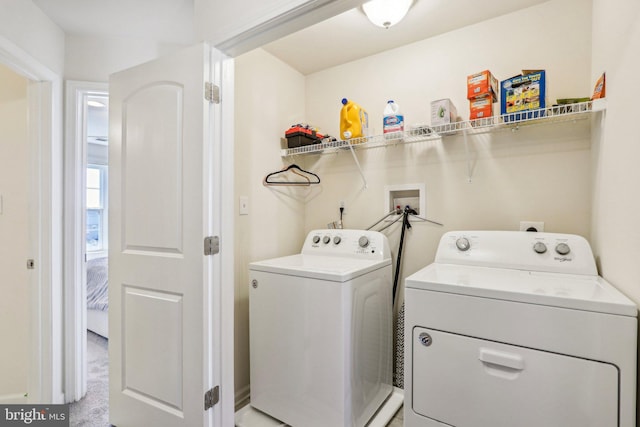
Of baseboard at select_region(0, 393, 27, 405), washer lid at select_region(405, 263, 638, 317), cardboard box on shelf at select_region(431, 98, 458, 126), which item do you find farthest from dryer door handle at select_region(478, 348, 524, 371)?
baseboard at select_region(0, 393, 27, 405)

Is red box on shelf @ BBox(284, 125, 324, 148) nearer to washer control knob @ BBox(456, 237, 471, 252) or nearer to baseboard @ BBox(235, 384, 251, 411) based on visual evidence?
washer control knob @ BBox(456, 237, 471, 252)

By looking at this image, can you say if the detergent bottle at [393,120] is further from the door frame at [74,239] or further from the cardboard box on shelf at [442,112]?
the door frame at [74,239]

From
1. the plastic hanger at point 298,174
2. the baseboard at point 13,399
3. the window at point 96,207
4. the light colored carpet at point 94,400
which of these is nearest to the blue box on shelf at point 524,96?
the plastic hanger at point 298,174

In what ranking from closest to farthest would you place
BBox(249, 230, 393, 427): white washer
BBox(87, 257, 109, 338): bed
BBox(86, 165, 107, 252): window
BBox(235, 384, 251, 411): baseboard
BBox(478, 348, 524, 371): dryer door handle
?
BBox(478, 348, 524, 371): dryer door handle → BBox(249, 230, 393, 427): white washer → BBox(235, 384, 251, 411): baseboard → BBox(87, 257, 109, 338): bed → BBox(86, 165, 107, 252): window

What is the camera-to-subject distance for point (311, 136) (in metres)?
2.27

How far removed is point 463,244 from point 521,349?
2.31 feet

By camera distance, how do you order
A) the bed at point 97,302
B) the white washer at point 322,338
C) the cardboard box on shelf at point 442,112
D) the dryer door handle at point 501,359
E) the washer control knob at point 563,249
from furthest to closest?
the bed at point 97,302, the cardboard box on shelf at point 442,112, the white washer at point 322,338, the washer control knob at point 563,249, the dryer door handle at point 501,359

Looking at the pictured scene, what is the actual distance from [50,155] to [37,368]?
1294 millimetres

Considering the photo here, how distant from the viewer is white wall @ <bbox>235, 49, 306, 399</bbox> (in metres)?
2.00

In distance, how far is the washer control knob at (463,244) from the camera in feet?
5.35

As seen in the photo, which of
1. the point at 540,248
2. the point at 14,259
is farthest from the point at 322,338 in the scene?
the point at 14,259

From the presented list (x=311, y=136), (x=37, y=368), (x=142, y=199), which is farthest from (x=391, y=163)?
(x=37, y=368)

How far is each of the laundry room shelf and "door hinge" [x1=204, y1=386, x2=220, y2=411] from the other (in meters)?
1.56

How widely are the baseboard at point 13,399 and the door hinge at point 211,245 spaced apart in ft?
5.67
